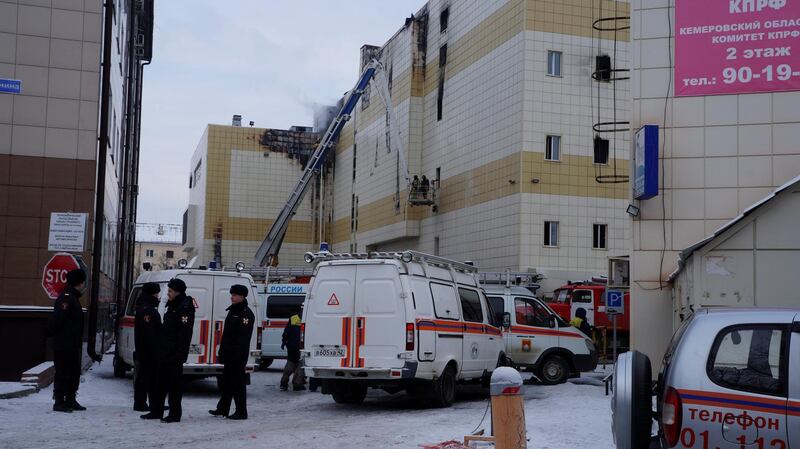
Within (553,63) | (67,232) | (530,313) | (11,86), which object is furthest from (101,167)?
(553,63)

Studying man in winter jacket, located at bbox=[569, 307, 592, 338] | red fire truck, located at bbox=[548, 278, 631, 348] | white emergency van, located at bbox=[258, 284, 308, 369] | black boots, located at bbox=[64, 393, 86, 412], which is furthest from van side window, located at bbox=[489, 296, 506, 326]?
black boots, located at bbox=[64, 393, 86, 412]

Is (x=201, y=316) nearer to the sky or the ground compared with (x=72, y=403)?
nearer to the sky

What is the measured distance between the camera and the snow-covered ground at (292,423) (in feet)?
36.0

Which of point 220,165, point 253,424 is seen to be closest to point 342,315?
point 253,424

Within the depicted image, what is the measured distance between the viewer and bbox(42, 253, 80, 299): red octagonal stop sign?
16031 millimetres

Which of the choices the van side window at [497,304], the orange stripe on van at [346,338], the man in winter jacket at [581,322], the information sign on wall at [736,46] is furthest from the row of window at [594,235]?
the orange stripe on van at [346,338]

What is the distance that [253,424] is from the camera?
13016 mm

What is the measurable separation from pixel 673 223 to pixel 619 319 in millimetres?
11780

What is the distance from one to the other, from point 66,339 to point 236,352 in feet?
7.76

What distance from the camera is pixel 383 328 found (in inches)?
588

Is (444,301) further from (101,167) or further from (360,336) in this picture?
(101,167)

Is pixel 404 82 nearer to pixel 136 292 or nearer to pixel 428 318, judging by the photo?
pixel 136 292

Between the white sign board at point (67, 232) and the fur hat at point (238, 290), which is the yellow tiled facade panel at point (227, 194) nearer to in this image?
the white sign board at point (67, 232)

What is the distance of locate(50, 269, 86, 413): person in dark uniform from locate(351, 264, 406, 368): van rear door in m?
4.29
